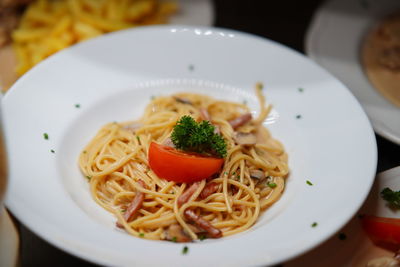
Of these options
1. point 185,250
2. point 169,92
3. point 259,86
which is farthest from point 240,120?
point 185,250

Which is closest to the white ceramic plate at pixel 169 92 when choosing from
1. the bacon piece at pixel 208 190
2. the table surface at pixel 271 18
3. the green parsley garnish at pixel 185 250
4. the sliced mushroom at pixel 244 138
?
the green parsley garnish at pixel 185 250

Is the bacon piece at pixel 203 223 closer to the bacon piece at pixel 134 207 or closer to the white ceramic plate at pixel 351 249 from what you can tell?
the bacon piece at pixel 134 207

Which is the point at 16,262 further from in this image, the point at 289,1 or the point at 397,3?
the point at 397,3

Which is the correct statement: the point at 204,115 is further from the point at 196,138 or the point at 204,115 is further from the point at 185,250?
the point at 185,250

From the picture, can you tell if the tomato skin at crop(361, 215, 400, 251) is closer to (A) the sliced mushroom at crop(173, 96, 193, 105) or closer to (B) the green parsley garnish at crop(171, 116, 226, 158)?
(B) the green parsley garnish at crop(171, 116, 226, 158)

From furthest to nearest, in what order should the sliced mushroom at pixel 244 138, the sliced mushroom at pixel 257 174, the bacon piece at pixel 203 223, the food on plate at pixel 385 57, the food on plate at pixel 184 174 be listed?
the food on plate at pixel 385 57 < the sliced mushroom at pixel 244 138 < the sliced mushroom at pixel 257 174 < the food on plate at pixel 184 174 < the bacon piece at pixel 203 223

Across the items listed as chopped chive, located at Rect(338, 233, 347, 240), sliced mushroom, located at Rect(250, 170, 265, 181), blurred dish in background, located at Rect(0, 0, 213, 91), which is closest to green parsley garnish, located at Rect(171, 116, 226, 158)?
sliced mushroom, located at Rect(250, 170, 265, 181)
